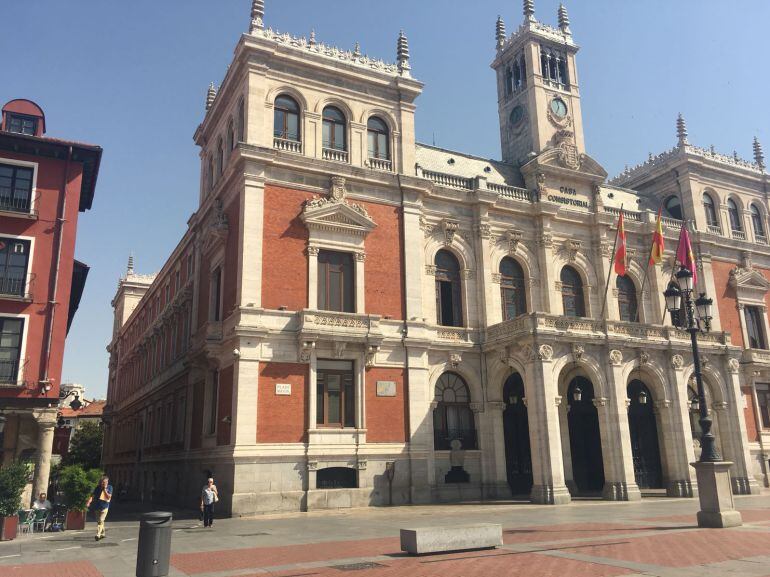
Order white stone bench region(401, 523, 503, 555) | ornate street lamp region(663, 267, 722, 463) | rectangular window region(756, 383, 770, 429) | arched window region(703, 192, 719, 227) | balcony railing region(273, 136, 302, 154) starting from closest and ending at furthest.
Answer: white stone bench region(401, 523, 503, 555) → ornate street lamp region(663, 267, 722, 463) → balcony railing region(273, 136, 302, 154) → rectangular window region(756, 383, 770, 429) → arched window region(703, 192, 719, 227)

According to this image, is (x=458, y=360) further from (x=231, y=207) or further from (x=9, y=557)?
(x=9, y=557)

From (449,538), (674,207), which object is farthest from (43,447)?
(674,207)

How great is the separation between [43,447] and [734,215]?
45625 mm

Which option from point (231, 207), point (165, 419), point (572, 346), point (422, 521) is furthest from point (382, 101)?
point (165, 419)

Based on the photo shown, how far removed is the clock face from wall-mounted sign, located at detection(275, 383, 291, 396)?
26.7 m

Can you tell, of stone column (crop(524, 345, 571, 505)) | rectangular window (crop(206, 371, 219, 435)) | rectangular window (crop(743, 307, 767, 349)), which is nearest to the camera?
stone column (crop(524, 345, 571, 505))

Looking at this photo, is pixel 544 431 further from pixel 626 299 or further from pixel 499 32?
pixel 499 32

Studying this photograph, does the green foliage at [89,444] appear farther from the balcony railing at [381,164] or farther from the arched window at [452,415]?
the balcony railing at [381,164]

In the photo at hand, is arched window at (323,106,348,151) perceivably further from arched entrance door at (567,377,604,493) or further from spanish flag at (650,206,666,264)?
arched entrance door at (567,377,604,493)

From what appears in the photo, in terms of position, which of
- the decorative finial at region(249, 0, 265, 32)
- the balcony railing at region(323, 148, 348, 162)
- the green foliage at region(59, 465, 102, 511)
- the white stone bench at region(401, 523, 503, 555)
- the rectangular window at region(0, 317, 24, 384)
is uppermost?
the decorative finial at region(249, 0, 265, 32)

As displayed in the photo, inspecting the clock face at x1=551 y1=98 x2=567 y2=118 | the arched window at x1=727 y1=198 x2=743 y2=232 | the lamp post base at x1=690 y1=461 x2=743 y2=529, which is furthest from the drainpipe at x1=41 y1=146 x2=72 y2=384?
the arched window at x1=727 y1=198 x2=743 y2=232

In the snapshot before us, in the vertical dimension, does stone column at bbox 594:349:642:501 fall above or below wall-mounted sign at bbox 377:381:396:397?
below

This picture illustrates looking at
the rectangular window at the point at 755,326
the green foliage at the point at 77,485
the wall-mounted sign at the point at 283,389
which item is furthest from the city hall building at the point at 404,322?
the green foliage at the point at 77,485

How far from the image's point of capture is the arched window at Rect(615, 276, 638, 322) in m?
39.1
